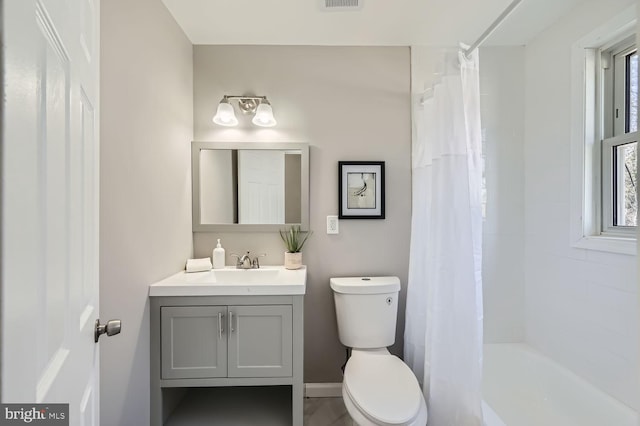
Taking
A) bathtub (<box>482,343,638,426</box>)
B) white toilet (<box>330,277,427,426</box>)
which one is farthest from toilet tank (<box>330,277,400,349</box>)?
bathtub (<box>482,343,638,426</box>)

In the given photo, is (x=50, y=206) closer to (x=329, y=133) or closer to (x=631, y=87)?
(x=329, y=133)

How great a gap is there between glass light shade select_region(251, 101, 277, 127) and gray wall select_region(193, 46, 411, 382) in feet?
0.26

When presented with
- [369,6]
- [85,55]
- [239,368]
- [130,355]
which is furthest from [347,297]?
[369,6]

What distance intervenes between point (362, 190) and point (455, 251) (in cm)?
82

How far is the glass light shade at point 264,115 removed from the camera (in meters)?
1.95

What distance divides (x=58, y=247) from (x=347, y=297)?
59.4 inches

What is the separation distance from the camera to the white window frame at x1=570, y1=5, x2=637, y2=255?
1.52 metres

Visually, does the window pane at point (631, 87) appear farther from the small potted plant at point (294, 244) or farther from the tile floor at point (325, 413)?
the tile floor at point (325, 413)

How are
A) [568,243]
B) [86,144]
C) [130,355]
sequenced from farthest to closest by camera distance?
1. [568,243]
2. [130,355]
3. [86,144]

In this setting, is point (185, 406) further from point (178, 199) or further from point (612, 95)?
point (612, 95)

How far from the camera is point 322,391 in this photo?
199 centimetres

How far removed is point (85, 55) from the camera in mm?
710

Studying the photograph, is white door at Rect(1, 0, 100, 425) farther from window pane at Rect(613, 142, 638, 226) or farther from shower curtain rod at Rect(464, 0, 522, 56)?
window pane at Rect(613, 142, 638, 226)

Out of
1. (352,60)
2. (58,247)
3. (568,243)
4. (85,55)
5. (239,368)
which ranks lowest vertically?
(239,368)
